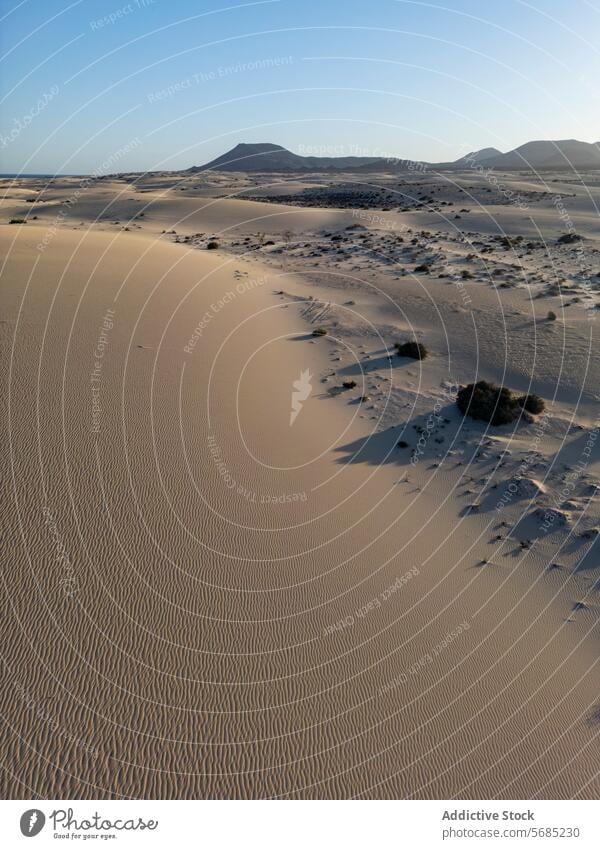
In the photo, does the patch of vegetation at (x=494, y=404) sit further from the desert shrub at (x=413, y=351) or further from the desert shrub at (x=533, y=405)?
the desert shrub at (x=413, y=351)

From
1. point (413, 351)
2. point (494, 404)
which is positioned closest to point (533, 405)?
point (494, 404)

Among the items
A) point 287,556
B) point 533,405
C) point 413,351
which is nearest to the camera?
point 287,556

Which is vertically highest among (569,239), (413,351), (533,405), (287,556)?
(569,239)

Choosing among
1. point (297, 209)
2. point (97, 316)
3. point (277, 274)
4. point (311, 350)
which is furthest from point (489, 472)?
point (297, 209)

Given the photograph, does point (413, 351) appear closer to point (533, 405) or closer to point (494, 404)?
point (494, 404)

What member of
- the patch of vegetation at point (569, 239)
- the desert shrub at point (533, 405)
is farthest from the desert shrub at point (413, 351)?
the patch of vegetation at point (569, 239)

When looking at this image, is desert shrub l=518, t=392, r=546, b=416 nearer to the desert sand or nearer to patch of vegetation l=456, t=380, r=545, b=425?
patch of vegetation l=456, t=380, r=545, b=425

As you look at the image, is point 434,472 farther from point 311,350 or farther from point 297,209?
point 297,209
